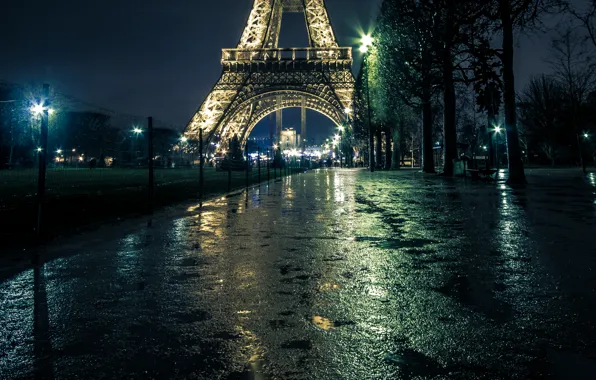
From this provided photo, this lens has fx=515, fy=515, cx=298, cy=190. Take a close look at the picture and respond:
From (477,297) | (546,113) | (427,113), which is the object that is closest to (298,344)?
(477,297)

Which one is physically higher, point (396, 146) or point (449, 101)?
point (449, 101)

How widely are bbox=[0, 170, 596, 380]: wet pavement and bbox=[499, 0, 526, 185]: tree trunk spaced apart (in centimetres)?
1366

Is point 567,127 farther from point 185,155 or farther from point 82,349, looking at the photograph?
point 82,349

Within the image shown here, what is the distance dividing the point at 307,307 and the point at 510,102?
19.1 meters

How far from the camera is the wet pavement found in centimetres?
279

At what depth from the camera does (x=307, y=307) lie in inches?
152

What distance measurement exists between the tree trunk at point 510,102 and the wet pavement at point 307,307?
1366cm

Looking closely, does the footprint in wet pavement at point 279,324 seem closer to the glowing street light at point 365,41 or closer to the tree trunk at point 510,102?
the tree trunk at point 510,102

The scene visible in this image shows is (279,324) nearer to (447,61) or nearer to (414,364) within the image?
(414,364)

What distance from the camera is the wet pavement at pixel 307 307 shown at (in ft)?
9.14

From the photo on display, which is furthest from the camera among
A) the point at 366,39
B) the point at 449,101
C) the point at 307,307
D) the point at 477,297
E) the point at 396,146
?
the point at 396,146

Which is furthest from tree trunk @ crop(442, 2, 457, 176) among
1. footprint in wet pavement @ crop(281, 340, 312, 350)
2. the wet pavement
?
footprint in wet pavement @ crop(281, 340, 312, 350)

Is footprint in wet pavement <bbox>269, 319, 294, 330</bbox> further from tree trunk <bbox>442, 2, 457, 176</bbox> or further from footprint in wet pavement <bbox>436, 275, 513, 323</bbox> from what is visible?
tree trunk <bbox>442, 2, 457, 176</bbox>

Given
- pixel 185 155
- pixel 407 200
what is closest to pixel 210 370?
pixel 407 200
